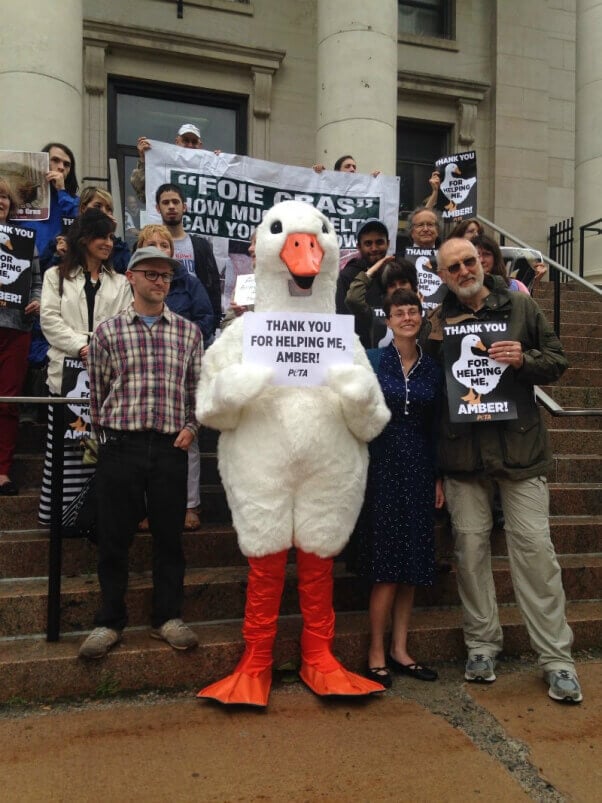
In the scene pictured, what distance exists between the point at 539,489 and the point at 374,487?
0.80 m

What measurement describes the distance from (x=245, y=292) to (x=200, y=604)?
6.06 ft

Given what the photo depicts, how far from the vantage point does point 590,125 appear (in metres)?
10.8

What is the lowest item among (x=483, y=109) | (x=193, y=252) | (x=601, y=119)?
(x=193, y=252)

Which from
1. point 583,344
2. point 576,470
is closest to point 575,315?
point 583,344

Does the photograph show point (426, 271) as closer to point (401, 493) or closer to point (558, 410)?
point (558, 410)

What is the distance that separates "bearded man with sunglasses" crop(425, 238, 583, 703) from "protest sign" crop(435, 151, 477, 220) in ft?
12.3

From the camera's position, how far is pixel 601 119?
1065 cm

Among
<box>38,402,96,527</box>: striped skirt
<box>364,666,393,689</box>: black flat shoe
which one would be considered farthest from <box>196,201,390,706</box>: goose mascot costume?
<box>38,402,96,527</box>: striped skirt

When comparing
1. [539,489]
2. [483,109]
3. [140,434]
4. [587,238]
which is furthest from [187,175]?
[483,109]

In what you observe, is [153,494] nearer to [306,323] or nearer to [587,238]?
[306,323]

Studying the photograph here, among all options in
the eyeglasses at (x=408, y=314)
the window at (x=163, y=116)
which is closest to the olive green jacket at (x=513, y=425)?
the eyeglasses at (x=408, y=314)

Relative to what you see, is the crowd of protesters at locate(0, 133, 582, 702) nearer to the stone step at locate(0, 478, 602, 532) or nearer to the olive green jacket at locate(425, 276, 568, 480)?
the olive green jacket at locate(425, 276, 568, 480)

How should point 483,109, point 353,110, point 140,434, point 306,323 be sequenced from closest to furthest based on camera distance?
point 306,323, point 140,434, point 353,110, point 483,109

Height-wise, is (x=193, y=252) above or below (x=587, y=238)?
below
